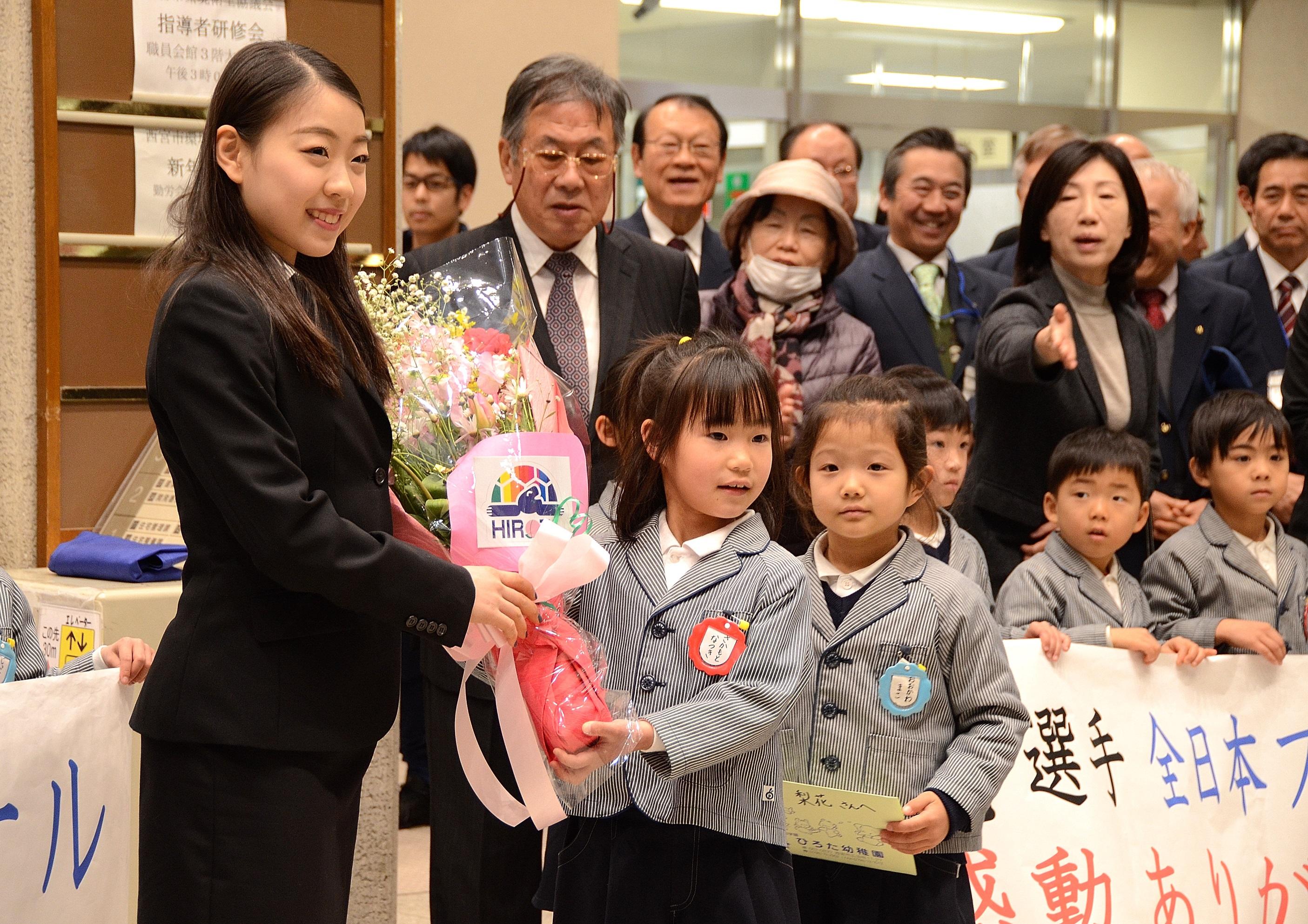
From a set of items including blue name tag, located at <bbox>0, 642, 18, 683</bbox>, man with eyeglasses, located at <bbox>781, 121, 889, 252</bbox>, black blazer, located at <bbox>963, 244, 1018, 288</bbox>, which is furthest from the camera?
man with eyeglasses, located at <bbox>781, 121, 889, 252</bbox>

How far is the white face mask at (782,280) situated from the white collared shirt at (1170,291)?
1.08 m

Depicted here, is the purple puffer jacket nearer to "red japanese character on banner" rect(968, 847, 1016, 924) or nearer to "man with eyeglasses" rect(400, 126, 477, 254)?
"red japanese character on banner" rect(968, 847, 1016, 924)

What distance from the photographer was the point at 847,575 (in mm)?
2256

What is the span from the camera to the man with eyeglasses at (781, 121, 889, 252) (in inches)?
176

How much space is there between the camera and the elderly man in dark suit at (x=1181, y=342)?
3.34m

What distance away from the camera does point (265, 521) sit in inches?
60.9

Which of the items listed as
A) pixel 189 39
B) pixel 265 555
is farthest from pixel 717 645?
pixel 189 39

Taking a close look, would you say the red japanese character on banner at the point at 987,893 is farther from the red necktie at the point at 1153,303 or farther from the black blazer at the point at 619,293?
the red necktie at the point at 1153,303

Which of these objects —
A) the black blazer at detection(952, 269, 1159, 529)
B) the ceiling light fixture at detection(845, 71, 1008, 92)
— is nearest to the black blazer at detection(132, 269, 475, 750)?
the black blazer at detection(952, 269, 1159, 529)

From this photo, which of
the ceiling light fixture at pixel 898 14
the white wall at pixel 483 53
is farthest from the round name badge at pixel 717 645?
the ceiling light fixture at pixel 898 14

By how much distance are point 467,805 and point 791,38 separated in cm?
661

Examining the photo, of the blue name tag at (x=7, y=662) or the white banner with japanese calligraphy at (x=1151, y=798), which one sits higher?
the blue name tag at (x=7, y=662)

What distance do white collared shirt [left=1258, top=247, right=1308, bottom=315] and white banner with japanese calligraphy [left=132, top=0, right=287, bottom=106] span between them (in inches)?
122

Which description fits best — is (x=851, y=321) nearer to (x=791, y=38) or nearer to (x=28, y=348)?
(x=28, y=348)
